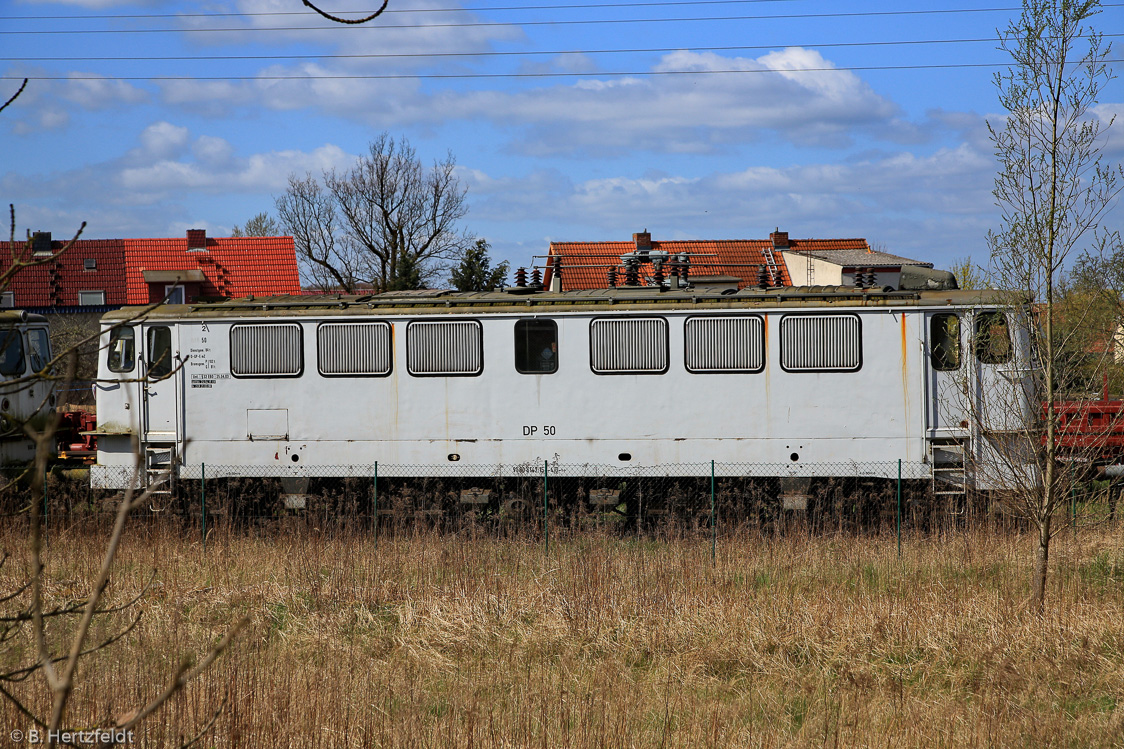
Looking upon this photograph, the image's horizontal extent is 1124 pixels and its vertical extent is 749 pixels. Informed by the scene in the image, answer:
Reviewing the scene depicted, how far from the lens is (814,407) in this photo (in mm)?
12203

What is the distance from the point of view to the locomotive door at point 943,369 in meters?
12.0

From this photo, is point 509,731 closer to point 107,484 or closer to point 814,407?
point 814,407

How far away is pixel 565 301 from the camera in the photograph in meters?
12.7

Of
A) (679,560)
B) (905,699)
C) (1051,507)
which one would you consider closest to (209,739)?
(905,699)

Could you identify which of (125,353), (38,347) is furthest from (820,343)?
(38,347)

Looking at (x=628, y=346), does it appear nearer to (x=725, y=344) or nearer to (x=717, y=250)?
(x=725, y=344)

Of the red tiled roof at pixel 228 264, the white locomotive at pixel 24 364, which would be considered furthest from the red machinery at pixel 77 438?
the red tiled roof at pixel 228 264

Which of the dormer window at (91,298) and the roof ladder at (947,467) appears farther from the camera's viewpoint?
the dormer window at (91,298)

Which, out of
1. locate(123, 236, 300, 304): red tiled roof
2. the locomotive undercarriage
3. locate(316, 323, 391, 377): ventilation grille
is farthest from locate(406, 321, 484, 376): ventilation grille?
locate(123, 236, 300, 304): red tiled roof

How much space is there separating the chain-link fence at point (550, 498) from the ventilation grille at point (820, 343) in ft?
4.52

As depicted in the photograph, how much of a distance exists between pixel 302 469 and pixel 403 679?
255 inches

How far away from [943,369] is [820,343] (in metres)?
1.69

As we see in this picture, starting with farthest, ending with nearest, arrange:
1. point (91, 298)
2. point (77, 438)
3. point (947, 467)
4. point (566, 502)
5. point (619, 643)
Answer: point (91, 298) → point (77, 438) → point (566, 502) → point (947, 467) → point (619, 643)

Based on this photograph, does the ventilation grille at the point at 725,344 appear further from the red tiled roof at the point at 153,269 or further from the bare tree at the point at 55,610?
the red tiled roof at the point at 153,269
